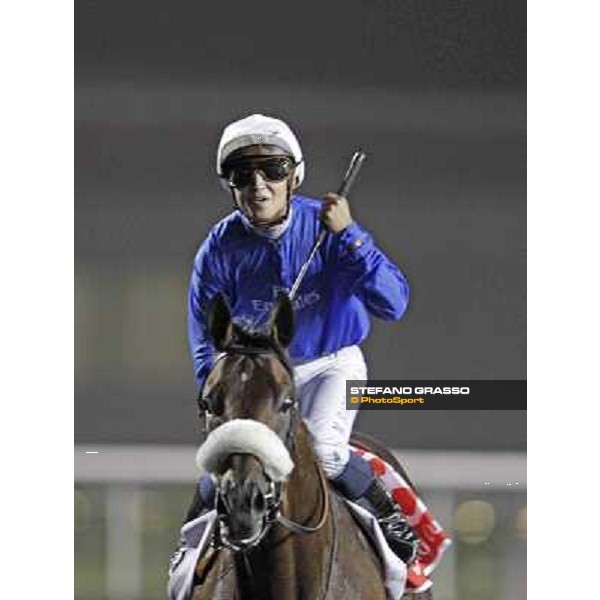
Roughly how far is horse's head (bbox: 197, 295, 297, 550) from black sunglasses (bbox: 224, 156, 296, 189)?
40 cm

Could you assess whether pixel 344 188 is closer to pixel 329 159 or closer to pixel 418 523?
pixel 329 159

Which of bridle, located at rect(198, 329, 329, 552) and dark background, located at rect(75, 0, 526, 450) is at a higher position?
dark background, located at rect(75, 0, 526, 450)

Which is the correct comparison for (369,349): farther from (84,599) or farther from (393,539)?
(84,599)

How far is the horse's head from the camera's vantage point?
274 centimetres

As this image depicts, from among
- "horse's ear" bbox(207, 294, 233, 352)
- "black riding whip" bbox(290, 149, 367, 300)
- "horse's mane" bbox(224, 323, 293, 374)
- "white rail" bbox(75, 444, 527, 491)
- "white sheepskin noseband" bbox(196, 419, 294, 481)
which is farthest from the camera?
"white rail" bbox(75, 444, 527, 491)

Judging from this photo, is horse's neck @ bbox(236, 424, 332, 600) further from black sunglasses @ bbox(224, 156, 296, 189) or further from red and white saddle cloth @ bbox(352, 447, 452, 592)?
black sunglasses @ bbox(224, 156, 296, 189)

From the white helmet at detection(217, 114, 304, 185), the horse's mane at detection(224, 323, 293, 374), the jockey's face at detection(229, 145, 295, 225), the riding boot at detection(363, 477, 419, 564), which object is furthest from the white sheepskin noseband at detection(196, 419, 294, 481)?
the white helmet at detection(217, 114, 304, 185)

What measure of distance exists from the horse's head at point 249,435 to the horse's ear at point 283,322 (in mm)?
56

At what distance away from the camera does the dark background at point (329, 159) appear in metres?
3.21

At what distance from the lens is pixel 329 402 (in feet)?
10.1

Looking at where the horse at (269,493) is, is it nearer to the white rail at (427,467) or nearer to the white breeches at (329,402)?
the white breeches at (329,402)

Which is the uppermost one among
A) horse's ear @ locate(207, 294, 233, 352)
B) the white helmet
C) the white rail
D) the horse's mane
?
the white helmet
